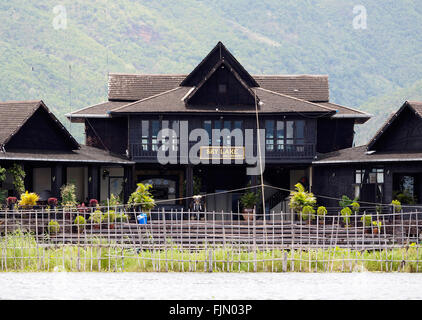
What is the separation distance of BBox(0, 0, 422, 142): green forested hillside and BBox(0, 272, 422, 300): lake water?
9153 cm

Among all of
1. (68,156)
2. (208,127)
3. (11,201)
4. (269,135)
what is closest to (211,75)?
(208,127)

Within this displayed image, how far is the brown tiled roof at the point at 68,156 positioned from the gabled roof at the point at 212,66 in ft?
22.1

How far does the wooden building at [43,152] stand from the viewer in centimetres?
3148

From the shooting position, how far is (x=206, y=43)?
495 feet

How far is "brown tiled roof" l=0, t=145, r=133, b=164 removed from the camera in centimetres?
3071

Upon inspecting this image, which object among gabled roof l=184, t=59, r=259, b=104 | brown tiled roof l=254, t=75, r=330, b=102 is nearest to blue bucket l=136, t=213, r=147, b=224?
gabled roof l=184, t=59, r=259, b=104

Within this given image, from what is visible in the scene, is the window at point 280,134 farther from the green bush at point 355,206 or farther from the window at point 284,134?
the green bush at point 355,206

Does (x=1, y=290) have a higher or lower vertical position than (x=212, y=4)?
lower

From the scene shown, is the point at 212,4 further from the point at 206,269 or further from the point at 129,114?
the point at 206,269

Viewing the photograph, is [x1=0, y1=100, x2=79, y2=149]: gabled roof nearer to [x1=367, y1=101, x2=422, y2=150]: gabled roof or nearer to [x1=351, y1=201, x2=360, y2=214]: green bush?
[x1=351, y1=201, x2=360, y2=214]: green bush

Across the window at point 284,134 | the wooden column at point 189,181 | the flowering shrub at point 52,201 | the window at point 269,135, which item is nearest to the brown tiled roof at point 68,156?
the flowering shrub at point 52,201

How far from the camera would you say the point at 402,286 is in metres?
17.4

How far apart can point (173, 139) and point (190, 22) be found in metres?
127

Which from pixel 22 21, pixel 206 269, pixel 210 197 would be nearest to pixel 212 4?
pixel 22 21
